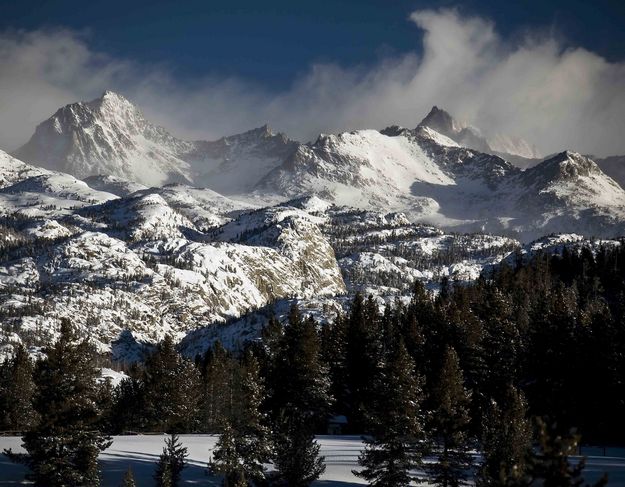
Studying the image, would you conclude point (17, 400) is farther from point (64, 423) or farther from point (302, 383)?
point (64, 423)

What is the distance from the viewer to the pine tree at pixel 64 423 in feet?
131

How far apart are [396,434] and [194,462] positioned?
839 inches

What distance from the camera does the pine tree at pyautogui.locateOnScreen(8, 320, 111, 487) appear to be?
39.8 metres

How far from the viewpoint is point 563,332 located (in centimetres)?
7588

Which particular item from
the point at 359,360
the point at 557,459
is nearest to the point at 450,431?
the point at 557,459

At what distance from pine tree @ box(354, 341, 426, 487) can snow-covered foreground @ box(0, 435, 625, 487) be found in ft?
25.3

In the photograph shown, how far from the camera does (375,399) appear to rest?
159 ft

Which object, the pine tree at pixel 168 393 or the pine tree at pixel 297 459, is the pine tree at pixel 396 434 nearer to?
the pine tree at pixel 297 459

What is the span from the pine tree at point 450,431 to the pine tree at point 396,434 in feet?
6.50

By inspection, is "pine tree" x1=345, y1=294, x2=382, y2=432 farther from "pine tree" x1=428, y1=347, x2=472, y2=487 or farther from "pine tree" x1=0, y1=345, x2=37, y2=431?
"pine tree" x1=0, y1=345, x2=37, y2=431

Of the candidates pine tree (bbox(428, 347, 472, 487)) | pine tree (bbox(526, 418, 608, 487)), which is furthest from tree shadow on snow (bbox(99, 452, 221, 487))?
pine tree (bbox(526, 418, 608, 487))

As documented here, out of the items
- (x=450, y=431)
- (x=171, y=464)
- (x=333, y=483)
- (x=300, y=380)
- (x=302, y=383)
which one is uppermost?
(x=300, y=380)

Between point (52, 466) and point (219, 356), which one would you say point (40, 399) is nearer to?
point (52, 466)

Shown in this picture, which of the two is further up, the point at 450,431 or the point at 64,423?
the point at 64,423
